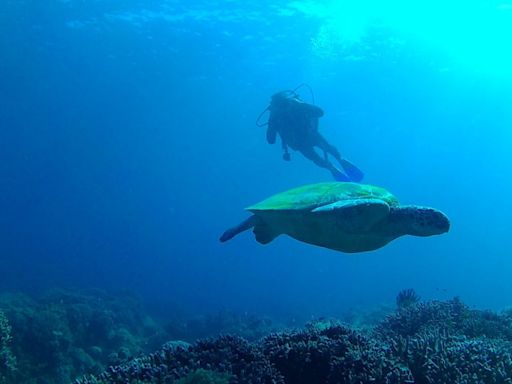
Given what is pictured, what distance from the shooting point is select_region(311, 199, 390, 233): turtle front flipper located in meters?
5.69

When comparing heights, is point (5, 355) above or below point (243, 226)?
below

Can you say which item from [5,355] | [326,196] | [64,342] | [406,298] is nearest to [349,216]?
[326,196]

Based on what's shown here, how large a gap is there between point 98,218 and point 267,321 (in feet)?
351

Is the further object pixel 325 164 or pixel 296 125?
pixel 325 164

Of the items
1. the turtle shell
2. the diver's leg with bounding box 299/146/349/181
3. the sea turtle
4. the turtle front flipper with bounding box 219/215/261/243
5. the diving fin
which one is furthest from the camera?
the diver's leg with bounding box 299/146/349/181

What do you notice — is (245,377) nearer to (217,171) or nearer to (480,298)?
(480,298)

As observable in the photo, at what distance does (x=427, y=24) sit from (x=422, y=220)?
127ft

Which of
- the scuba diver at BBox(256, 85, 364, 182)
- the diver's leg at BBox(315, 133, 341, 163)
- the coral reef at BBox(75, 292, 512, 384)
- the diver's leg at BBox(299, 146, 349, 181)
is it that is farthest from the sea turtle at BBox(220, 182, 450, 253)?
the diver's leg at BBox(315, 133, 341, 163)

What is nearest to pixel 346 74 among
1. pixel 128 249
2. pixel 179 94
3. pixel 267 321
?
pixel 179 94

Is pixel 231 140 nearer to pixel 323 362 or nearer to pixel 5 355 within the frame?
pixel 5 355

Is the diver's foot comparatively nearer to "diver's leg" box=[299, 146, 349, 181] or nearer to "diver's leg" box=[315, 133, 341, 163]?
"diver's leg" box=[299, 146, 349, 181]

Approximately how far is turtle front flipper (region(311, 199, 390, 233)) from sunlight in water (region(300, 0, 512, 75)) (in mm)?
30657

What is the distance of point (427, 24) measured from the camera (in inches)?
1516

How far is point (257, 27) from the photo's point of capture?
1446 inches
